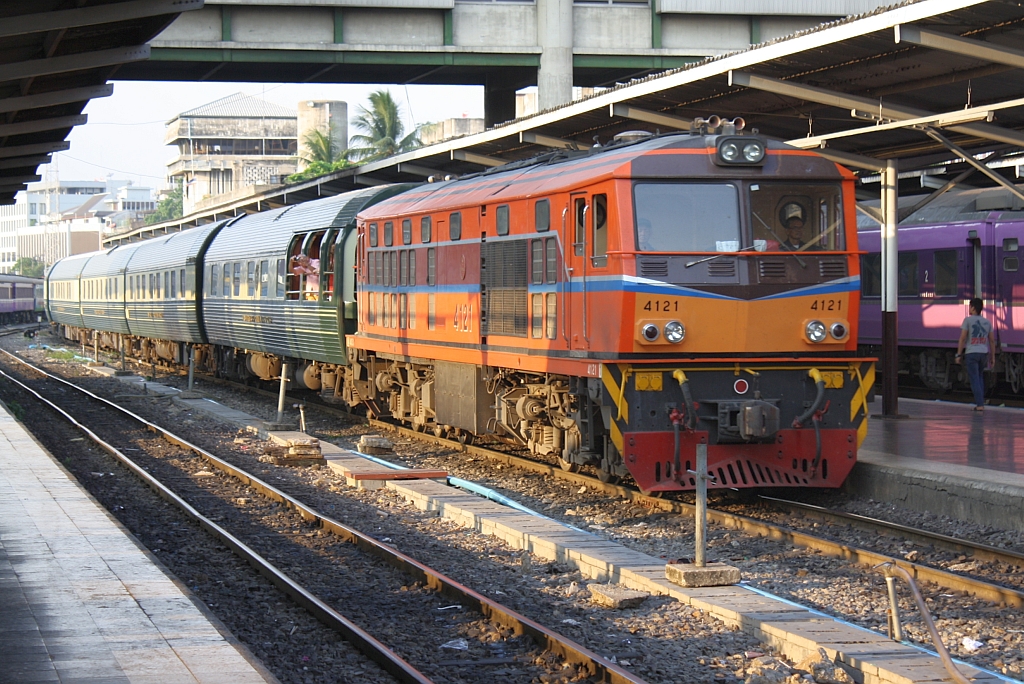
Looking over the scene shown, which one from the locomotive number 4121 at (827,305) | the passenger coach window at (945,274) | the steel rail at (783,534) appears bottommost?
the steel rail at (783,534)

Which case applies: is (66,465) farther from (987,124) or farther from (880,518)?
(987,124)

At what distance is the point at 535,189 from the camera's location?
13.5 m

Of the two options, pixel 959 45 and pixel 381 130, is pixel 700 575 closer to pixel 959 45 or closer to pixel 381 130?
pixel 959 45

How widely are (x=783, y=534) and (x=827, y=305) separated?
8.20 ft

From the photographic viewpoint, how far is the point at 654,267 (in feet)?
38.5

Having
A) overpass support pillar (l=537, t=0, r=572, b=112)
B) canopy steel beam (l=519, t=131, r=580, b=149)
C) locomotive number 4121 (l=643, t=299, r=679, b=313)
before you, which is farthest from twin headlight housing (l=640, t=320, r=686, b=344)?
overpass support pillar (l=537, t=0, r=572, b=112)

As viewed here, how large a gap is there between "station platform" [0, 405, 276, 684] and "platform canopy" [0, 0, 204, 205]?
14.1 feet

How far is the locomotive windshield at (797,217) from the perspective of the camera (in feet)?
39.7

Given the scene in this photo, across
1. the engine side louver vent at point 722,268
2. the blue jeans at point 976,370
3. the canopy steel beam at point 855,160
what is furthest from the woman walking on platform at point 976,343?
the engine side louver vent at point 722,268

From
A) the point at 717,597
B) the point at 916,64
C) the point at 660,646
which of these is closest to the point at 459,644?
the point at 660,646

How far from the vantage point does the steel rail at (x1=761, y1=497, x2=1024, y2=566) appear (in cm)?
988

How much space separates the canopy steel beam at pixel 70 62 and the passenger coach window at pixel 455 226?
14.0ft

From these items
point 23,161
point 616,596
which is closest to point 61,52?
point 23,161

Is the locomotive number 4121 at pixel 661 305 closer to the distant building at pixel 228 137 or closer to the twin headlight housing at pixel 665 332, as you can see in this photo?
the twin headlight housing at pixel 665 332
